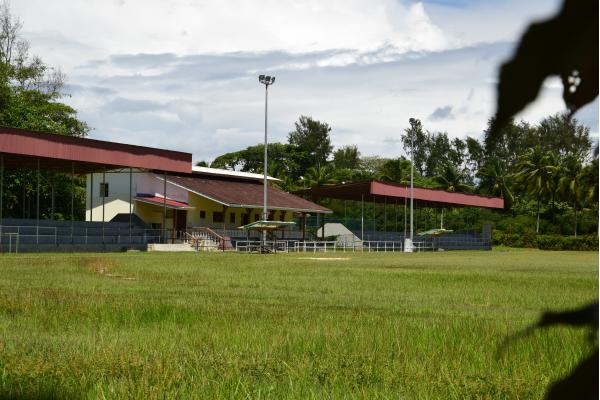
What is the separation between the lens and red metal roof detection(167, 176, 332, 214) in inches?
2099

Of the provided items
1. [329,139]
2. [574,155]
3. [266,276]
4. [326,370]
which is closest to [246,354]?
[326,370]

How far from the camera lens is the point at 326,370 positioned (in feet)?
17.4

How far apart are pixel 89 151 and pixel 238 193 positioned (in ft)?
68.2

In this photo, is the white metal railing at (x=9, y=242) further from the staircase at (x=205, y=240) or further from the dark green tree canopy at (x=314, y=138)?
the dark green tree canopy at (x=314, y=138)

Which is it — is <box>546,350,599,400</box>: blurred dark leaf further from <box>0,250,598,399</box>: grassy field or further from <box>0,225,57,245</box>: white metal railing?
<box>0,225,57,245</box>: white metal railing

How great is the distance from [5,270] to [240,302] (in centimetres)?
924

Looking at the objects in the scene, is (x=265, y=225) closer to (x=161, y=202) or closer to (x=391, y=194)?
(x=161, y=202)

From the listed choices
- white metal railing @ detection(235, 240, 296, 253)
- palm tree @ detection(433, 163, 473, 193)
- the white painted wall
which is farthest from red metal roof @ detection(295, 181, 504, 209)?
palm tree @ detection(433, 163, 473, 193)

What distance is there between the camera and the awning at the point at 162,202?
5106cm

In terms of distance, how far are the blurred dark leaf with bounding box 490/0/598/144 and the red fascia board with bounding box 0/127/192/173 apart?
34.7 meters

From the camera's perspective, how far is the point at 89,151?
37594 mm

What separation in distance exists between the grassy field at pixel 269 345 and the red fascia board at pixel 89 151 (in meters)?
21.8

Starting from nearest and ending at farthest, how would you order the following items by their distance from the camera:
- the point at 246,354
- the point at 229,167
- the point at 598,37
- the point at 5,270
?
the point at 598,37 < the point at 246,354 < the point at 5,270 < the point at 229,167

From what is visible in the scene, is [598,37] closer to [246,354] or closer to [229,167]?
[246,354]
